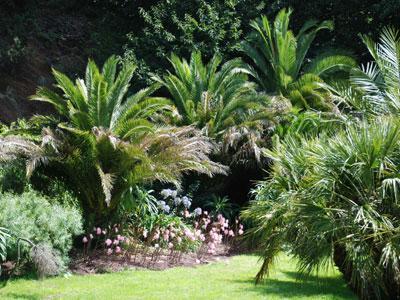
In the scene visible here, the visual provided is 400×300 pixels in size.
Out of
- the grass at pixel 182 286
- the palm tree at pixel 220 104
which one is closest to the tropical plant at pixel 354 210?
the grass at pixel 182 286

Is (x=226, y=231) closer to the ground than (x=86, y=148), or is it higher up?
closer to the ground

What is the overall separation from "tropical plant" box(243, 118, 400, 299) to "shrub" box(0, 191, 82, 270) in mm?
3534

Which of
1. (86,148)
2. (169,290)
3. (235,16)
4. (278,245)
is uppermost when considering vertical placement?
(235,16)

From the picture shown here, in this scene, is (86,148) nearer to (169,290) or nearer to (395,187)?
(169,290)

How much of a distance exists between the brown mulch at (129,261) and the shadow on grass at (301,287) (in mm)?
1837

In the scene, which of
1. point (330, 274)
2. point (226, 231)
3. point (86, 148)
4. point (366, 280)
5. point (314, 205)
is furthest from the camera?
point (226, 231)

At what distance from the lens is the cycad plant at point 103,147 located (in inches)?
440

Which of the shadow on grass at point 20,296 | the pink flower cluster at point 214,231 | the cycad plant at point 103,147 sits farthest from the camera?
the pink flower cluster at point 214,231

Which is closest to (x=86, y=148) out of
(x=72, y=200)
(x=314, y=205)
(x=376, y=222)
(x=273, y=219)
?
(x=72, y=200)

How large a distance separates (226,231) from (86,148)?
10.5 feet

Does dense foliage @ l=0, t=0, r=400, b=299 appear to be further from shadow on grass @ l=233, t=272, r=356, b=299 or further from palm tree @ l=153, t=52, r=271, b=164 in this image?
shadow on grass @ l=233, t=272, r=356, b=299

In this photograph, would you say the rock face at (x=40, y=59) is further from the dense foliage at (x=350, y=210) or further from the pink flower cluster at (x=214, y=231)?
the dense foliage at (x=350, y=210)

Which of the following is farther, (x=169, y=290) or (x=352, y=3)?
(x=352, y=3)

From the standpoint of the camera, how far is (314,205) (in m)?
8.05
